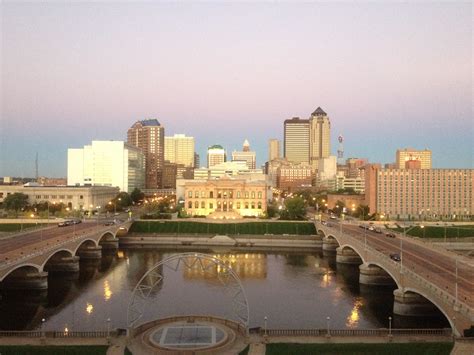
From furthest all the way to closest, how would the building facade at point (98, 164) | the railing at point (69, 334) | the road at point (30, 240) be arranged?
1. the building facade at point (98, 164)
2. the road at point (30, 240)
3. the railing at point (69, 334)

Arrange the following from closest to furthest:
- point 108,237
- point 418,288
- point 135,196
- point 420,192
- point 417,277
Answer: point 418,288 → point 417,277 → point 108,237 → point 420,192 → point 135,196

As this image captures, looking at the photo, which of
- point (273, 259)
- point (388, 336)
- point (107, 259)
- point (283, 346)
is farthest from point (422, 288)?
point (107, 259)

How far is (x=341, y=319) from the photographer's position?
4994 cm

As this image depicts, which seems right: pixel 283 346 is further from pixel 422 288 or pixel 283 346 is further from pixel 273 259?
pixel 273 259

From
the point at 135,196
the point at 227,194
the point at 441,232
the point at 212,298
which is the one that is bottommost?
the point at 212,298

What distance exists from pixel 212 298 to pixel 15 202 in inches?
3844

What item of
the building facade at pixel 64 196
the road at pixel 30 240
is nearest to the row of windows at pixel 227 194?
the building facade at pixel 64 196

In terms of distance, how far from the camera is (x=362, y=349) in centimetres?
3400

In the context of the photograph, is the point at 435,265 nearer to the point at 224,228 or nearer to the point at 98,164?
the point at 224,228

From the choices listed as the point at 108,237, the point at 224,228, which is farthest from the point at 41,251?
the point at 224,228

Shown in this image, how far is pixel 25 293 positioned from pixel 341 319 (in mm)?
40219

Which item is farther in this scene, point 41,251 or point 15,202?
point 15,202

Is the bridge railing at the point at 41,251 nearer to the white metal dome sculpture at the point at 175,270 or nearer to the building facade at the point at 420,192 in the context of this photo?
the white metal dome sculpture at the point at 175,270

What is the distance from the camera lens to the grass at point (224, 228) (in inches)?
4373
